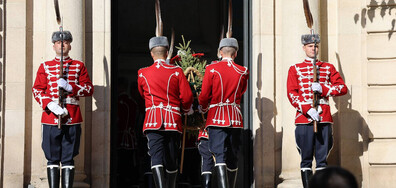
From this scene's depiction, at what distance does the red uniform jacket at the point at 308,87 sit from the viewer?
28.1 ft

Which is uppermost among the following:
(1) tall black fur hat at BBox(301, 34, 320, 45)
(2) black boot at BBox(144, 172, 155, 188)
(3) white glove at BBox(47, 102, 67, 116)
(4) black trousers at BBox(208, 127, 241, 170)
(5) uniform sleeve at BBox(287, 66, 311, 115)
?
(1) tall black fur hat at BBox(301, 34, 320, 45)

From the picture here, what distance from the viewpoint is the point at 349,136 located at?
32.0ft

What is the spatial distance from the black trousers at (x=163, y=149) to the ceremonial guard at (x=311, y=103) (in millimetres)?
1494

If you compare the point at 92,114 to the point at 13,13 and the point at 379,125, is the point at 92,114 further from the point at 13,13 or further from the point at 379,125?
the point at 379,125

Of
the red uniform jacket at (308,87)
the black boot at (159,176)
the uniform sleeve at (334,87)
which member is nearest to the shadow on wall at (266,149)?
the red uniform jacket at (308,87)

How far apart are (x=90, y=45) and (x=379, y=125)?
3.87 meters

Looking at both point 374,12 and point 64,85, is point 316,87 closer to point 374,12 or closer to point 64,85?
point 374,12

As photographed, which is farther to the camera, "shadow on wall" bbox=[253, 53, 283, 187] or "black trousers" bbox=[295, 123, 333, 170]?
"shadow on wall" bbox=[253, 53, 283, 187]

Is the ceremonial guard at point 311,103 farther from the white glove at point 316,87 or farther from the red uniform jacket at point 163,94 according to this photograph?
the red uniform jacket at point 163,94

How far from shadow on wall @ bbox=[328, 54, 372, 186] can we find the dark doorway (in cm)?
116

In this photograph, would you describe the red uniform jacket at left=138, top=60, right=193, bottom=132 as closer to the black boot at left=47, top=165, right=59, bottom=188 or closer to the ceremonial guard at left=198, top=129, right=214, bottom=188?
the ceremonial guard at left=198, top=129, right=214, bottom=188

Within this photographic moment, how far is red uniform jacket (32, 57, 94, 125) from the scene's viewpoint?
322 inches

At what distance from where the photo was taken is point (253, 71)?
9.96m

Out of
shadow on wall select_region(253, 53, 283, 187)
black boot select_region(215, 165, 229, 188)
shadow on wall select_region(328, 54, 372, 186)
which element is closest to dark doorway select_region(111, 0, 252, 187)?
shadow on wall select_region(253, 53, 283, 187)
